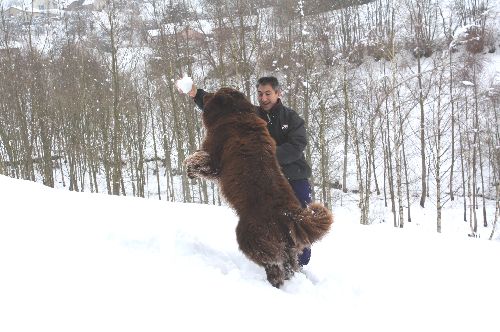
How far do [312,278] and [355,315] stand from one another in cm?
88

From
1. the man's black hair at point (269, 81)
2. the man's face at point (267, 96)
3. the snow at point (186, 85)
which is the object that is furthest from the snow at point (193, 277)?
the man's black hair at point (269, 81)

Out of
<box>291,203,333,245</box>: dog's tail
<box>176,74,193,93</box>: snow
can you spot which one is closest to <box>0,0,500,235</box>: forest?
<box>176,74,193,93</box>: snow

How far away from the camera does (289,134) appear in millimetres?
4262

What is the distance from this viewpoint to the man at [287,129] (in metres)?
4.23

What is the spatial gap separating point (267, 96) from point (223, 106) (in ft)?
2.07

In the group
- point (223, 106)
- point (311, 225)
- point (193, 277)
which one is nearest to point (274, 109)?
point (223, 106)

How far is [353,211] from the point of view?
2800 cm

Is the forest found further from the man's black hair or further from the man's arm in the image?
the man's arm

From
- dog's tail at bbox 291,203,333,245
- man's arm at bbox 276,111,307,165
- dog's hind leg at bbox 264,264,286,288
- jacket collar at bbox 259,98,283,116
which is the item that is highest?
jacket collar at bbox 259,98,283,116

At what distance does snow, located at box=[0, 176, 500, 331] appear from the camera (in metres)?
2.46

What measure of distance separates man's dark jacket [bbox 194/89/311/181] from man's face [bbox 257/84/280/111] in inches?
2.2

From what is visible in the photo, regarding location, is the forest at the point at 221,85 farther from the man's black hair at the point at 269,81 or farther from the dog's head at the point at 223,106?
the dog's head at the point at 223,106

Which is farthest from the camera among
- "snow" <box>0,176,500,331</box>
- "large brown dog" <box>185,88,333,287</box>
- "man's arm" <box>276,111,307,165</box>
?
"man's arm" <box>276,111,307,165</box>

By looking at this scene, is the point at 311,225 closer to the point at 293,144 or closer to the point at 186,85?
the point at 293,144
